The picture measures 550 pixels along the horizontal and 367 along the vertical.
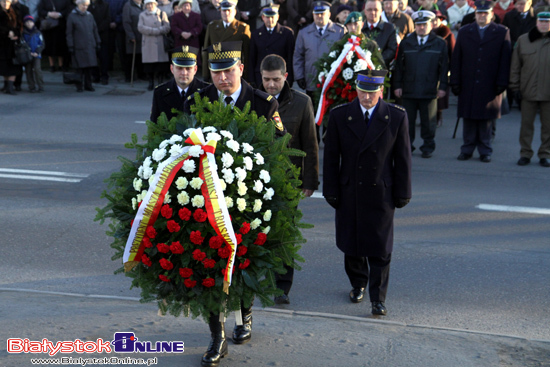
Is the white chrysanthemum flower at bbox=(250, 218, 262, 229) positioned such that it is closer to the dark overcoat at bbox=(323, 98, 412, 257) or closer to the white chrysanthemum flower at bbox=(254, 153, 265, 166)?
the white chrysanthemum flower at bbox=(254, 153, 265, 166)

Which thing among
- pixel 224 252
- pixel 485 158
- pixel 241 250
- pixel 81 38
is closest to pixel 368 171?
pixel 241 250

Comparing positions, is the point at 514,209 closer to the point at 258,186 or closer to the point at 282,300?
the point at 282,300

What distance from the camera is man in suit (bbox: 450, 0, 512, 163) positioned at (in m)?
12.3

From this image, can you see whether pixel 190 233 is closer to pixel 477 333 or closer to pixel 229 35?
pixel 477 333

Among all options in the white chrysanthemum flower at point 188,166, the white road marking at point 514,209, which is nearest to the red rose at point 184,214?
the white chrysanthemum flower at point 188,166

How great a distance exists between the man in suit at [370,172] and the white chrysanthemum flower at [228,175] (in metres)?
1.77

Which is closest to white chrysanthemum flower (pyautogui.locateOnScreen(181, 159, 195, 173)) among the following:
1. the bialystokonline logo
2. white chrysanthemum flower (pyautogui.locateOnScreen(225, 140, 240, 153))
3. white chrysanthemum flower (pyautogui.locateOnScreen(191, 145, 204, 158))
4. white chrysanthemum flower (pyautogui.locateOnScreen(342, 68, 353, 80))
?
white chrysanthemum flower (pyautogui.locateOnScreen(191, 145, 204, 158))

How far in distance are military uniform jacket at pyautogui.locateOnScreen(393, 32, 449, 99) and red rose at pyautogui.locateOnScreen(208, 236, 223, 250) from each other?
8279 millimetres

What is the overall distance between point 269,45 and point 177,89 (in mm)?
6216

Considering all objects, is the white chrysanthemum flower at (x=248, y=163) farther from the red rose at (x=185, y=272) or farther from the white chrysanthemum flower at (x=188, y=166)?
the red rose at (x=185, y=272)

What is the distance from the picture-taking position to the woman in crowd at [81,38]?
61.0ft

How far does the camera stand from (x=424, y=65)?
12719 millimetres

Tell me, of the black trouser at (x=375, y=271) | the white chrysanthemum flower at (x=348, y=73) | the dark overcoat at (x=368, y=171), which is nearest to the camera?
the dark overcoat at (x=368, y=171)

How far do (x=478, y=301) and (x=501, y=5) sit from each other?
12697 mm
